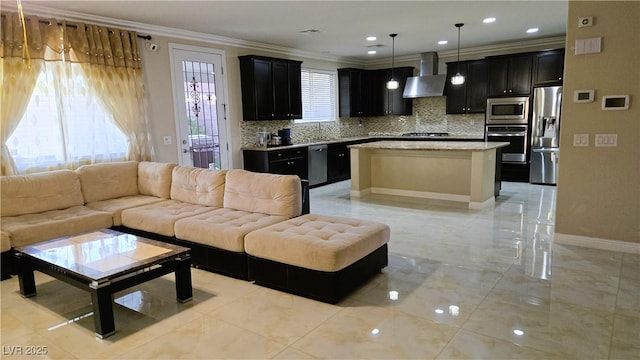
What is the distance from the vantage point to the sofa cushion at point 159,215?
3943 millimetres

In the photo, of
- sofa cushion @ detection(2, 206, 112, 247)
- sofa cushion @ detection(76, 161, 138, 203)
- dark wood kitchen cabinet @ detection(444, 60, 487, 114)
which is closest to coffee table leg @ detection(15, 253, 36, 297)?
sofa cushion @ detection(2, 206, 112, 247)

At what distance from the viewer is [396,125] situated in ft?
32.1

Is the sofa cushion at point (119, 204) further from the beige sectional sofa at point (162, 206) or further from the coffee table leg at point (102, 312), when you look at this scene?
the coffee table leg at point (102, 312)

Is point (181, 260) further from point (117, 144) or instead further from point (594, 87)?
point (594, 87)

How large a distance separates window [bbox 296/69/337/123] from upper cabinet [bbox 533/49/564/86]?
410cm

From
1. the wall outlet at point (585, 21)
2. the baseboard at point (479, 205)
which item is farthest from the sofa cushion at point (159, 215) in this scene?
the wall outlet at point (585, 21)

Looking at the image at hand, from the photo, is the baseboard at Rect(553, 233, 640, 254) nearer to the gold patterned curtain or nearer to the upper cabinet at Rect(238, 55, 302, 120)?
the upper cabinet at Rect(238, 55, 302, 120)

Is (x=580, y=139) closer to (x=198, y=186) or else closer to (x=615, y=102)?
(x=615, y=102)

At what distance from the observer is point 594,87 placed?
3.90 metres

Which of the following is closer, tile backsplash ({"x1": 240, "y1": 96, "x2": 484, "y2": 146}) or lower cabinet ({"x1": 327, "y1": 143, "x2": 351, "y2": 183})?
lower cabinet ({"x1": 327, "y1": 143, "x2": 351, "y2": 183})

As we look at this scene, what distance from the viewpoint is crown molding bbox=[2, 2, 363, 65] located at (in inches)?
179

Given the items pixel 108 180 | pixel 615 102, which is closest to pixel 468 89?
pixel 615 102

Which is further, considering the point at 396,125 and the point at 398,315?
the point at 396,125

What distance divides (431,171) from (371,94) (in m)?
3.78
